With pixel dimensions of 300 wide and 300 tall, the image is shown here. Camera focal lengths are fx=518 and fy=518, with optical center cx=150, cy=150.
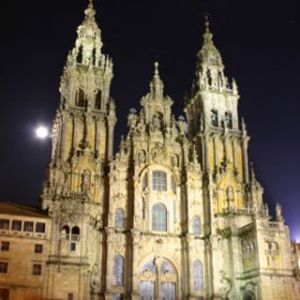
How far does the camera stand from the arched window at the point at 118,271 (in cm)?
5712

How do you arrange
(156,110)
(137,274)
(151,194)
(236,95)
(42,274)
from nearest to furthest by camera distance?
(42,274) < (137,274) < (151,194) < (156,110) < (236,95)

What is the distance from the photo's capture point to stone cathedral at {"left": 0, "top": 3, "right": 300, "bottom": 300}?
51.1 meters

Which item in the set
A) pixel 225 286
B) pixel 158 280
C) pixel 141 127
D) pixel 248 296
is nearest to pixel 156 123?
pixel 141 127

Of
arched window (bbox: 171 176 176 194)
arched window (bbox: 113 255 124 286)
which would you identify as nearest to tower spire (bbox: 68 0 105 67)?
arched window (bbox: 171 176 176 194)

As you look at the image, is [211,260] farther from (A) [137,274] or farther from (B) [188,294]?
(A) [137,274]

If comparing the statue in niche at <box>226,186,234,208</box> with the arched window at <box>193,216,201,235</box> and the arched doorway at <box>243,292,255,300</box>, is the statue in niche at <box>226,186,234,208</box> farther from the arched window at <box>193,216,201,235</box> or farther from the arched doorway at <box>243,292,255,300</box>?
the arched doorway at <box>243,292,255,300</box>

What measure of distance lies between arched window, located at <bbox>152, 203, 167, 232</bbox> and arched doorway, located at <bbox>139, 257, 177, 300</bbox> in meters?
3.78

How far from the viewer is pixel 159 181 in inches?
2511

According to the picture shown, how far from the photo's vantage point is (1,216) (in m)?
50.6

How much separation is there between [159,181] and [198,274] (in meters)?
12.0

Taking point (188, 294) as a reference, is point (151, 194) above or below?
above

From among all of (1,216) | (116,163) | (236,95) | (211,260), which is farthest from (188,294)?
(236,95)

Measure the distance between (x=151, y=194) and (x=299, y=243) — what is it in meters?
25.8

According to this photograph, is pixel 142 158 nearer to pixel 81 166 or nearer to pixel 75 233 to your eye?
pixel 81 166
